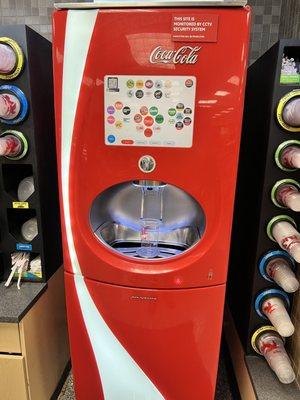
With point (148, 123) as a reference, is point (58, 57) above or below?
above

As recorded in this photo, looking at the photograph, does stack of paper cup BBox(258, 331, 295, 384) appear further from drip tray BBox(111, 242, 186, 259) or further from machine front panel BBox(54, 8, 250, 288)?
drip tray BBox(111, 242, 186, 259)

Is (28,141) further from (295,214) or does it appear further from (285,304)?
(285,304)

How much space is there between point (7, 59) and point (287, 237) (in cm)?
108

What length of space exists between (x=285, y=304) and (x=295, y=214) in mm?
341

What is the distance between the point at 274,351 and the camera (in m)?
1.17

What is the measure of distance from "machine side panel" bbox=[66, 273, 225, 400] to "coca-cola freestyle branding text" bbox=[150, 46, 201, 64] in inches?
27.0

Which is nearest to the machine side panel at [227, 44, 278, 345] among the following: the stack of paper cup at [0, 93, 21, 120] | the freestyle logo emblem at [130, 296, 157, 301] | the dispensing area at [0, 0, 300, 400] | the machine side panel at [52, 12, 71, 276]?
the dispensing area at [0, 0, 300, 400]

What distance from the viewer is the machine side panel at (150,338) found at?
108 cm

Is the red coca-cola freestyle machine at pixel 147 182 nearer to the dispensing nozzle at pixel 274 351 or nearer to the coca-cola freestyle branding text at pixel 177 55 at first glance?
the coca-cola freestyle branding text at pixel 177 55

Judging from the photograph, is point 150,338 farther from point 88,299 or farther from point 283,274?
point 283,274

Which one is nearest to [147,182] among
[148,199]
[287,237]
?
[148,199]

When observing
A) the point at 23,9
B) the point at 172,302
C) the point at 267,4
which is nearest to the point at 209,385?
the point at 172,302

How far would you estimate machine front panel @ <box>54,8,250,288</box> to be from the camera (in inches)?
35.3

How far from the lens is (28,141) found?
121cm
